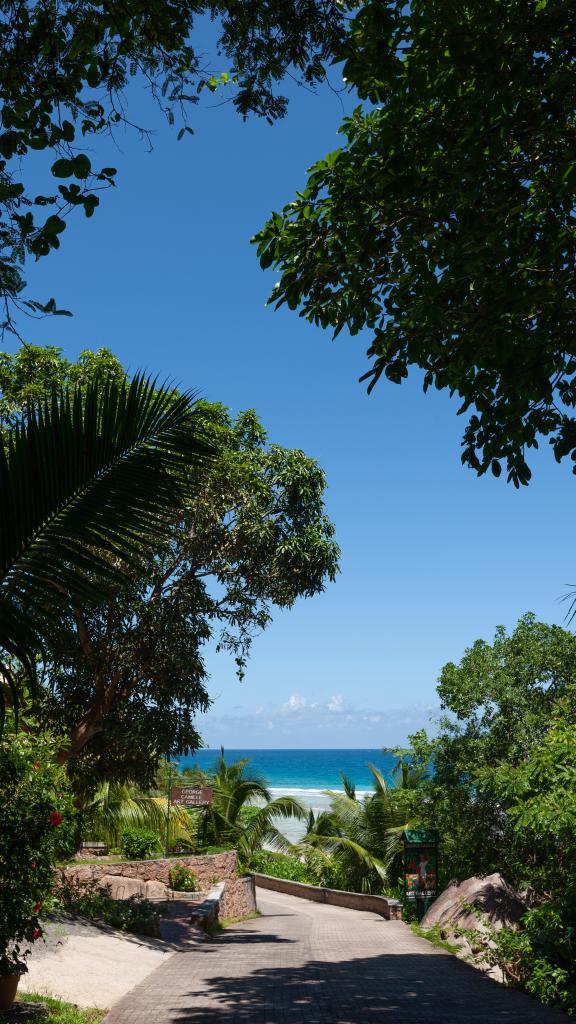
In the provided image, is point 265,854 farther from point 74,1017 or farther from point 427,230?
point 427,230

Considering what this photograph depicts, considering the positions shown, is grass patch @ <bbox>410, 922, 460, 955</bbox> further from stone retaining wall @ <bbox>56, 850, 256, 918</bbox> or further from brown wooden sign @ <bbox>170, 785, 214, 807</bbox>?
brown wooden sign @ <bbox>170, 785, 214, 807</bbox>

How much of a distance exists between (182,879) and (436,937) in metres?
9.48

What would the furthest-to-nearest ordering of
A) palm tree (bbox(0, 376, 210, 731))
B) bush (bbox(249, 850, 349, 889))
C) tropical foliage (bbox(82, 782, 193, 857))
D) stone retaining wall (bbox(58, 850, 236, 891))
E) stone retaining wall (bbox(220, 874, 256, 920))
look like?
bush (bbox(249, 850, 349, 889))
tropical foliage (bbox(82, 782, 193, 857))
stone retaining wall (bbox(220, 874, 256, 920))
stone retaining wall (bbox(58, 850, 236, 891))
palm tree (bbox(0, 376, 210, 731))

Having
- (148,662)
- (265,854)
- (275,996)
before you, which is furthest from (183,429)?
(265,854)

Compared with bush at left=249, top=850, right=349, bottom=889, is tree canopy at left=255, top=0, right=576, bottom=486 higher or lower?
higher

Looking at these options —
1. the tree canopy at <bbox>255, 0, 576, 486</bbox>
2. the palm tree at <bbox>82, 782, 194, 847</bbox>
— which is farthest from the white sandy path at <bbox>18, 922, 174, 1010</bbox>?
the palm tree at <bbox>82, 782, 194, 847</bbox>

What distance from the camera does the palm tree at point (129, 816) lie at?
26.1 metres

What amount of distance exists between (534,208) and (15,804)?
6520mm

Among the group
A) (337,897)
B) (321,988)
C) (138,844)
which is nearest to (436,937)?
(321,988)

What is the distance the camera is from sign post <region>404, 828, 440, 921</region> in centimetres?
1886

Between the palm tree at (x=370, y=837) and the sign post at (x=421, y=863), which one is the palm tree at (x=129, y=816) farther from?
the sign post at (x=421, y=863)

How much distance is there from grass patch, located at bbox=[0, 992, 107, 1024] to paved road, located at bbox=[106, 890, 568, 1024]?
0.68ft

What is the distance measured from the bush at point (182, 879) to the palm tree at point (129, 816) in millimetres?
2659

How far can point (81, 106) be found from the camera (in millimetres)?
6363
